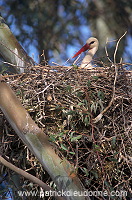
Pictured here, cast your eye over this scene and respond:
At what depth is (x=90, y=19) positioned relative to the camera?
6836mm

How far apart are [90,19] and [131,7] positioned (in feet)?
2.44

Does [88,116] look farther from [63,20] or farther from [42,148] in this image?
[63,20]

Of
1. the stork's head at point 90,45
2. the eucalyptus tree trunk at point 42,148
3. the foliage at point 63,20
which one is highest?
the foliage at point 63,20

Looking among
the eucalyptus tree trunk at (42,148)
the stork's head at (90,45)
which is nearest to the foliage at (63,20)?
the stork's head at (90,45)

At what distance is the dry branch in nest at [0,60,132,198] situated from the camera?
3176mm

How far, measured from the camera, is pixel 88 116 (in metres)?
3.25

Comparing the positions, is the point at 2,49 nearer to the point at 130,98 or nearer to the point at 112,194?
the point at 130,98

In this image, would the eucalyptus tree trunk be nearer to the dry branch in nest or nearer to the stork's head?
the dry branch in nest

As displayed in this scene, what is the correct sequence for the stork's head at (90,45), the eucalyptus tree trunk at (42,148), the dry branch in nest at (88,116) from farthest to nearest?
the stork's head at (90,45)
the dry branch in nest at (88,116)
the eucalyptus tree trunk at (42,148)

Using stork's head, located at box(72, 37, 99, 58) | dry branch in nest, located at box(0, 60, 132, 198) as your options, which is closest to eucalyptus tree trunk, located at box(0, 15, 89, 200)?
dry branch in nest, located at box(0, 60, 132, 198)

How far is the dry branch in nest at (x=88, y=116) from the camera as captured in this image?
125 inches

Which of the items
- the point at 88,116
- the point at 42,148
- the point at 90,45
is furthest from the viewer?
the point at 90,45

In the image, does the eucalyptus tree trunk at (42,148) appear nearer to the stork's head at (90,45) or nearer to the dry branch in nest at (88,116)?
the dry branch in nest at (88,116)

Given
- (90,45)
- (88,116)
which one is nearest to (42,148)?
(88,116)
